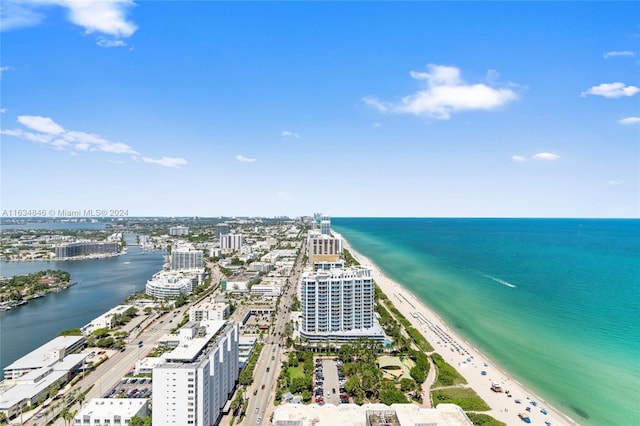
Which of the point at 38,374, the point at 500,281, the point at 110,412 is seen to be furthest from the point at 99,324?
the point at 500,281

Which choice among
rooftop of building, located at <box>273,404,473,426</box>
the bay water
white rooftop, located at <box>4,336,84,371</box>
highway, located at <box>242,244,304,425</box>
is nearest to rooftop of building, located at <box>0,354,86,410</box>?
white rooftop, located at <box>4,336,84,371</box>

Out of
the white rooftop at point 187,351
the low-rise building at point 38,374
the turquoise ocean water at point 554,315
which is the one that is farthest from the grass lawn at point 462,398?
the low-rise building at point 38,374

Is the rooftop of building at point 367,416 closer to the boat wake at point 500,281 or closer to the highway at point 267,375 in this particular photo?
the highway at point 267,375

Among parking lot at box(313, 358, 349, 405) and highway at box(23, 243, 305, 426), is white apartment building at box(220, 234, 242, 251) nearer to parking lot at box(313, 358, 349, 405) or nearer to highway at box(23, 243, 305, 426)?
highway at box(23, 243, 305, 426)

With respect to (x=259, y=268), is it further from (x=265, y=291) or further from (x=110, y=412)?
(x=110, y=412)

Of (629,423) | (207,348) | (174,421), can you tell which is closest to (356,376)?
(207,348)
